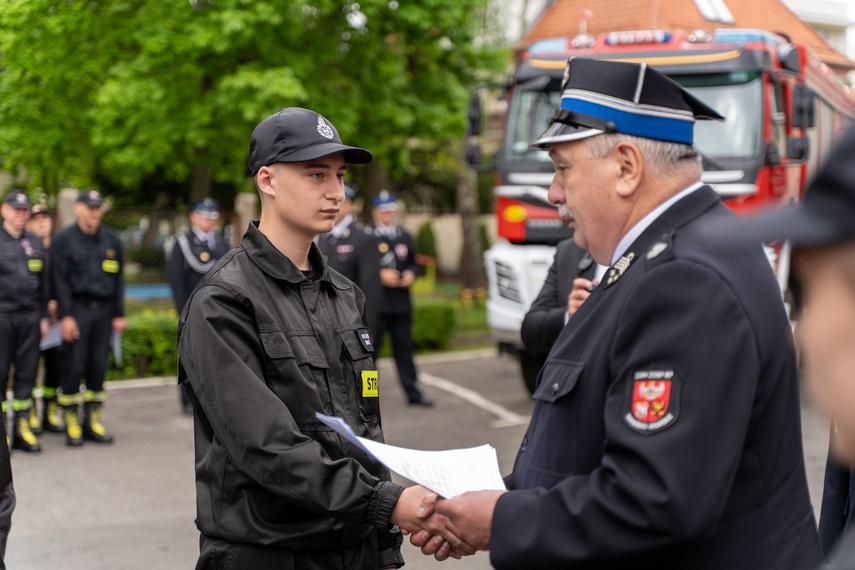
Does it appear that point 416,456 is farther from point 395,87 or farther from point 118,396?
point 395,87

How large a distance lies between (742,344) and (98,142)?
12.3 meters

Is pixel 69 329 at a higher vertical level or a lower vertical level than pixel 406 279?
lower

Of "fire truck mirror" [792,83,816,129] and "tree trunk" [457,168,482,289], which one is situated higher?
"fire truck mirror" [792,83,816,129]

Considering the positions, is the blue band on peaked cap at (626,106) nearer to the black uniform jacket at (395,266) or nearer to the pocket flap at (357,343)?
the pocket flap at (357,343)

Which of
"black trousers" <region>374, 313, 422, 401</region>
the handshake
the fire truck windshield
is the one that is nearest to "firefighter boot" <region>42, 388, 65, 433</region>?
"black trousers" <region>374, 313, 422, 401</region>

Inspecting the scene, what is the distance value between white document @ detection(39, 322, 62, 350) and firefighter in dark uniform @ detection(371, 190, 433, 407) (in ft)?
10.1

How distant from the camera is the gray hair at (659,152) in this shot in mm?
1814

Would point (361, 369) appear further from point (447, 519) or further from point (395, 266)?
point (395, 266)

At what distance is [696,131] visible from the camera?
26.3ft

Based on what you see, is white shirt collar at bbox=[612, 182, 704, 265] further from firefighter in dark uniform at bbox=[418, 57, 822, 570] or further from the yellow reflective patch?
the yellow reflective patch

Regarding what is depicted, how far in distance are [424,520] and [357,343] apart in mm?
638

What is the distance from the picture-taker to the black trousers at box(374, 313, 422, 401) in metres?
8.93

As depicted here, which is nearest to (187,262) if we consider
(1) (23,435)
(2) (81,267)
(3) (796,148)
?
(2) (81,267)

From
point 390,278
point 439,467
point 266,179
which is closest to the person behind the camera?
point 439,467
